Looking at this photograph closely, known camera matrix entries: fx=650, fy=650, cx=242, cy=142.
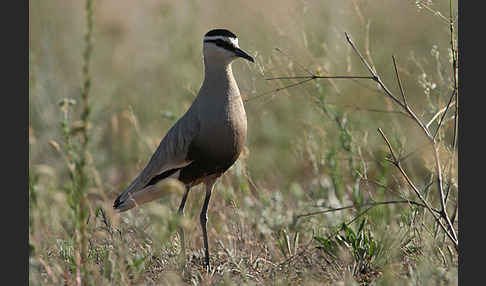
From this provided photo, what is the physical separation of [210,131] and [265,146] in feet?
12.0

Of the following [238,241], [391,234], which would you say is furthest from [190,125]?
[391,234]

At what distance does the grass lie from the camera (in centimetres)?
366

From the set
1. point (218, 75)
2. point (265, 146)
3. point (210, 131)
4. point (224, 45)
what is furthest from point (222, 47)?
point (265, 146)

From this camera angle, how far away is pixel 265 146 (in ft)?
26.2

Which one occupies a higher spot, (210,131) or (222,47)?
(222,47)

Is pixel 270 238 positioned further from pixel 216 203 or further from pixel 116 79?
pixel 116 79

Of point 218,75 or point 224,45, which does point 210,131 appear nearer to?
point 218,75

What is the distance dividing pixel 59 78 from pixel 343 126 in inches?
193

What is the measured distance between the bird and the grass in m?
0.23

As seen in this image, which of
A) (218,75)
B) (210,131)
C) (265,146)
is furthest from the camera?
(265,146)

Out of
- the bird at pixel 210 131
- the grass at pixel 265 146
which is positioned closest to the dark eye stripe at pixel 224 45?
the bird at pixel 210 131

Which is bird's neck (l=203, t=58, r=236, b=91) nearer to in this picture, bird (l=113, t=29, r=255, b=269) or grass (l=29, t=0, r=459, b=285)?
A: bird (l=113, t=29, r=255, b=269)

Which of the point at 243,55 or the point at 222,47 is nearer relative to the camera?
the point at 243,55

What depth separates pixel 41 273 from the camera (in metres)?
3.99
